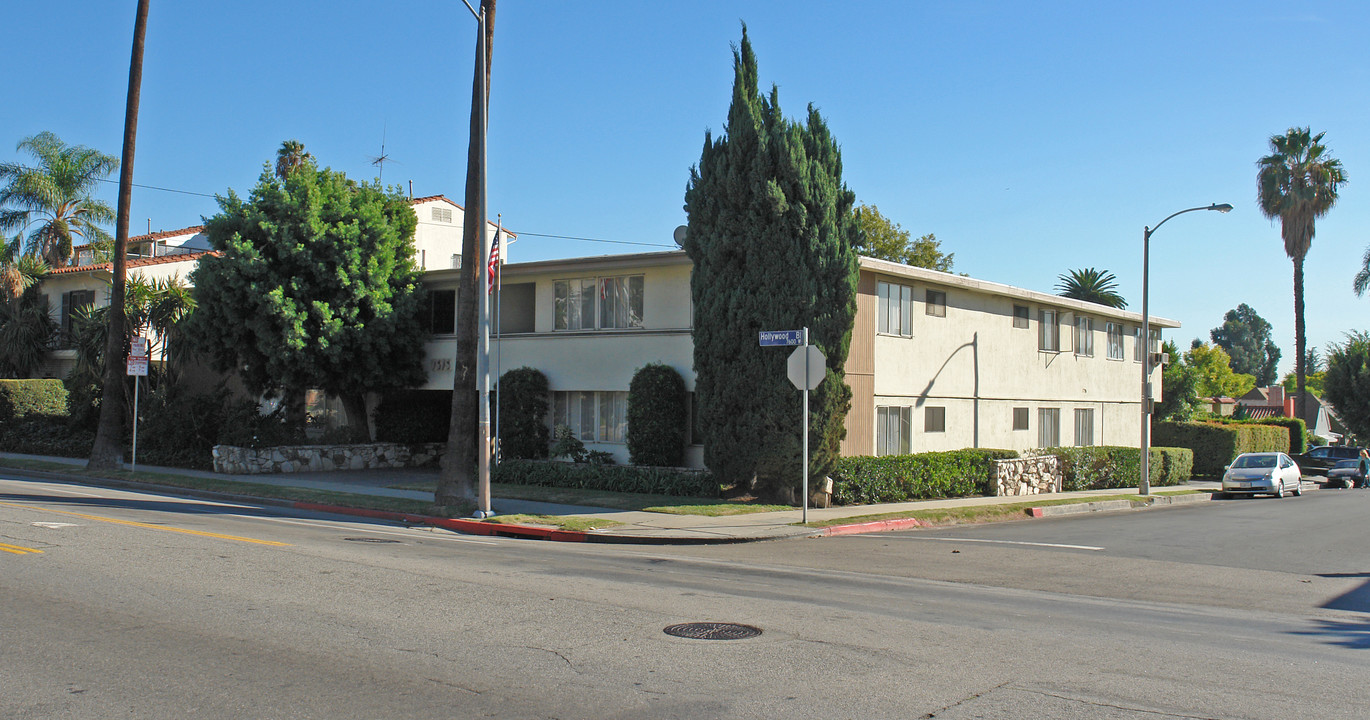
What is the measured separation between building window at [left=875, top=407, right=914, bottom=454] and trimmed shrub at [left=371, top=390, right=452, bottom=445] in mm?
12614

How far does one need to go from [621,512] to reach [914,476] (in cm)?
775

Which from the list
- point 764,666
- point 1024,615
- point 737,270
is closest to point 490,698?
point 764,666

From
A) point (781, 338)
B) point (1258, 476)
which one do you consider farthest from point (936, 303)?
point (1258, 476)

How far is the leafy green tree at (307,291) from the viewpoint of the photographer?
2489 centimetres

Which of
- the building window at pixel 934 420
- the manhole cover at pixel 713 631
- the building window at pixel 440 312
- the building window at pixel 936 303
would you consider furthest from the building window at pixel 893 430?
the manhole cover at pixel 713 631

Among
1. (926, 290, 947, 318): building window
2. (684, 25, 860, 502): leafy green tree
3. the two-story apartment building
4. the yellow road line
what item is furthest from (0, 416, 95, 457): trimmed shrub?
(926, 290, 947, 318): building window

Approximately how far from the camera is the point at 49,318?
37625mm

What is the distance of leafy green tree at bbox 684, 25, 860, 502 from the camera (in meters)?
19.2

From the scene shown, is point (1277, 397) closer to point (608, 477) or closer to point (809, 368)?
point (608, 477)

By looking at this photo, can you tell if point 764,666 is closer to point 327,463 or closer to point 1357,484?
point 327,463

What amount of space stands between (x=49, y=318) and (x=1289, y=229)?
180ft

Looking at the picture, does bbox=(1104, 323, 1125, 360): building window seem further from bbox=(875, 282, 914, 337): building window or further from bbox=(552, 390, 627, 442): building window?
bbox=(552, 390, 627, 442): building window

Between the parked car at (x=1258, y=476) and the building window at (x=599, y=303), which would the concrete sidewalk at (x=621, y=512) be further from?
the parked car at (x=1258, y=476)

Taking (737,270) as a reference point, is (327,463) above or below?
below
